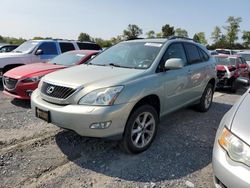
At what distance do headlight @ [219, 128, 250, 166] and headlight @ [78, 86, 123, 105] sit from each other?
1407mm

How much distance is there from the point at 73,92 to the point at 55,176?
1.08 metres

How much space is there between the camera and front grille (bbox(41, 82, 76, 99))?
3.29 metres

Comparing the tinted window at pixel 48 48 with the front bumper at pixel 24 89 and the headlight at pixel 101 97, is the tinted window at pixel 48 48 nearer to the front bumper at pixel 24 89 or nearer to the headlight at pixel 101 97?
the front bumper at pixel 24 89

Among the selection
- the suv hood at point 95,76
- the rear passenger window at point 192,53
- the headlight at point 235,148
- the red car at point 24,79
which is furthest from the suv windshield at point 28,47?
the headlight at point 235,148

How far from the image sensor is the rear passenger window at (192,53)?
16.3 ft

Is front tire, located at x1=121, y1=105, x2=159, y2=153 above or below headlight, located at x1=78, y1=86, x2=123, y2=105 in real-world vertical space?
below

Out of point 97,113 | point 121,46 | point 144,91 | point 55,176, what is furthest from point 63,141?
point 121,46

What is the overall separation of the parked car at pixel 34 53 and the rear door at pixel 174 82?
551 cm

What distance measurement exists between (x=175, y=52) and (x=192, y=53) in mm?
822

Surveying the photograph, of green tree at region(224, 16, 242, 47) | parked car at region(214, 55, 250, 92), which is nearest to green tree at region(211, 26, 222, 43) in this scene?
green tree at region(224, 16, 242, 47)

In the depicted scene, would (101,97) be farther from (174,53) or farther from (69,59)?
(69,59)

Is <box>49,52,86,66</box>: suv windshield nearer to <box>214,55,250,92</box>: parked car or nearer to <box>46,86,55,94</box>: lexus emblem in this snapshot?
<box>46,86,55,94</box>: lexus emblem

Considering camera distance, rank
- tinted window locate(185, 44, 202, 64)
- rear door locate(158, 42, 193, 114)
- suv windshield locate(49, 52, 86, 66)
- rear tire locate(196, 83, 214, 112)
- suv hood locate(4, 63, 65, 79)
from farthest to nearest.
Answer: suv windshield locate(49, 52, 86, 66), suv hood locate(4, 63, 65, 79), rear tire locate(196, 83, 214, 112), tinted window locate(185, 44, 202, 64), rear door locate(158, 42, 193, 114)

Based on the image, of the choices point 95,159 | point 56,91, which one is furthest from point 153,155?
point 56,91
